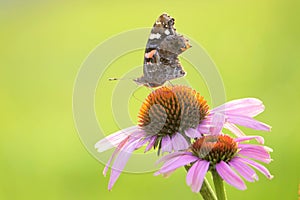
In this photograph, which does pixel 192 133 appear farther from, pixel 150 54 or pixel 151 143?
pixel 150 54

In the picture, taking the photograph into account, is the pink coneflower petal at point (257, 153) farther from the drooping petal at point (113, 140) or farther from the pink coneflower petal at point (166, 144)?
the drooping petal at point (113, 140)

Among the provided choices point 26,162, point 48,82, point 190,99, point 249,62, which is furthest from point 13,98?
point 190,99

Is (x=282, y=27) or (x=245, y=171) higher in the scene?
(x=282, y=27)

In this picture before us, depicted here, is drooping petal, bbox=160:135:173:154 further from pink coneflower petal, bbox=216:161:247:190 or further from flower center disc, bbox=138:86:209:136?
pink coneflower petal, bbox=216:161:247:190

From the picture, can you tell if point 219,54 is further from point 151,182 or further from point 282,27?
point 151,182

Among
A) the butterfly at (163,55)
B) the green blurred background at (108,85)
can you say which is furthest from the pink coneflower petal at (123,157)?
the green blurred background at (108,85)

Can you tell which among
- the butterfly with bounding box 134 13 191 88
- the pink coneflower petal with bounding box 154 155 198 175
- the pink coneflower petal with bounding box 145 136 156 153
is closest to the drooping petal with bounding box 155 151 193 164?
the pink coneflower petal with bounding box 154 155 198 175
